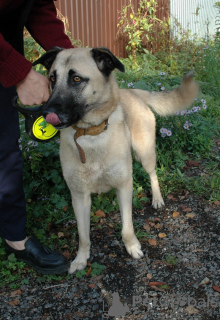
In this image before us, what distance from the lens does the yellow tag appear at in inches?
85.7

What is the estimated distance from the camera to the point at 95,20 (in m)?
7.71

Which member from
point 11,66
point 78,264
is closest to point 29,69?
point 11,66

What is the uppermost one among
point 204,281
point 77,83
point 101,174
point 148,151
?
point 77,83

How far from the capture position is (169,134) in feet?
12.5

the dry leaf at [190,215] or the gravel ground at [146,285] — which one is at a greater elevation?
the gravel ground at [146,285]

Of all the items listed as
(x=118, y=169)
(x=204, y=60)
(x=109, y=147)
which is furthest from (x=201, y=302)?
(x=204, y=60)

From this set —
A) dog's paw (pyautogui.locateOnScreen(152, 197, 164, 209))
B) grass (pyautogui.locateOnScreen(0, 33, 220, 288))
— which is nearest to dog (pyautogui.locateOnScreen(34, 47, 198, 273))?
grass (pyautogui.locateOnScreen(0, 33, 220, 288))

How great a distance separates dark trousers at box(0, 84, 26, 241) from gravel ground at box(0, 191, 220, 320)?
400 mm

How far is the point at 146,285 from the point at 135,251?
1.19 ft

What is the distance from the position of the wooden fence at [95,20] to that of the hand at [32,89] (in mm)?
5503

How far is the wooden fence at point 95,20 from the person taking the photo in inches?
284

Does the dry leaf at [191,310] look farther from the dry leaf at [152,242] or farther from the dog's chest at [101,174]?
the dog's chest at [101,174]

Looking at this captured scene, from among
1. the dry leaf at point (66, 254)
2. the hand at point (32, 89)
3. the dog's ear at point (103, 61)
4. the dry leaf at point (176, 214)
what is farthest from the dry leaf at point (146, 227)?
the hand at point (32, 89)

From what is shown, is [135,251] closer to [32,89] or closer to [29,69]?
[32,89]
